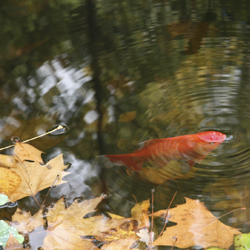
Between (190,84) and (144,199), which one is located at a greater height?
(190,84)

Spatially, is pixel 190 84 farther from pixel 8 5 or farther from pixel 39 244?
pixel 8 5

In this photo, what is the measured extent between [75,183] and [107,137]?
359 mm

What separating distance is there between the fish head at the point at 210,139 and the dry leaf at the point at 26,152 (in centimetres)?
91

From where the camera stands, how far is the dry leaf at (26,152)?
1488 millimetres

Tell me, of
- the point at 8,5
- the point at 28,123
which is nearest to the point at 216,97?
the point at 28,123

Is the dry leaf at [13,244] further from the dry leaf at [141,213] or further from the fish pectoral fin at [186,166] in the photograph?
the fish pectoral fin at [186,166]

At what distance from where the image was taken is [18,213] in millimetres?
1259

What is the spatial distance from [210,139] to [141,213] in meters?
0.61

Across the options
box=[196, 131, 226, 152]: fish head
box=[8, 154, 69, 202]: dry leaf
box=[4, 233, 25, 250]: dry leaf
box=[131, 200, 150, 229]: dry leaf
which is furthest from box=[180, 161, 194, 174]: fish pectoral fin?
box=[4, 233, 25, 250]: dry leaf

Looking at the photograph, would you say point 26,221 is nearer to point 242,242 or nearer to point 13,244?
point 13,244

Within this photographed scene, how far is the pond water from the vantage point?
55.4 inches

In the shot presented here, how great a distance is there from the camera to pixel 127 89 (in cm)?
193

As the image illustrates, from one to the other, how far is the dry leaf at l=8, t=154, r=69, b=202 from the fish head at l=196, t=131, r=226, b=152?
788 mm

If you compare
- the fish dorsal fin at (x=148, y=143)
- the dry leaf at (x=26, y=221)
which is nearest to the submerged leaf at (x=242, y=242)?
the fish dorsal fin at (x=148, y=143)
